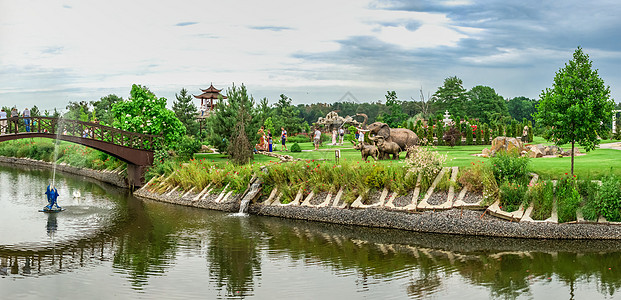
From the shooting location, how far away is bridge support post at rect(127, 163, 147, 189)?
32.0 meters

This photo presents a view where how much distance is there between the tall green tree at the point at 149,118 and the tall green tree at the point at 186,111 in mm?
15379

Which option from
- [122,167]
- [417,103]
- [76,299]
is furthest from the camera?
[417,103]

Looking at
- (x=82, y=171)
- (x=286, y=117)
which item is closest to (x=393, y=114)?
(x=286, y=117)

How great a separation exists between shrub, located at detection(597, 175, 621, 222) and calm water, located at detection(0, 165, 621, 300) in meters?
1.06

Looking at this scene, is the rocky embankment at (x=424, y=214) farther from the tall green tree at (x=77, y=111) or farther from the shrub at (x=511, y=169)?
the tall green tree at (x=77, y=111)

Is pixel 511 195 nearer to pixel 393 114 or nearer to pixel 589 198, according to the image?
pixel 589 198

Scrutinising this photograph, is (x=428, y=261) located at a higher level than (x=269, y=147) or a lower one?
lower

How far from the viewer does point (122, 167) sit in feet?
120

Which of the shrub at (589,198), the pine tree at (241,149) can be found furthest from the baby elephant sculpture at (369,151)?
the shrub at (589,198)

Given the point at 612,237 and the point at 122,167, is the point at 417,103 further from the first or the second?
the point at 612,237

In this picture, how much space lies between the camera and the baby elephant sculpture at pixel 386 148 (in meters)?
27.8

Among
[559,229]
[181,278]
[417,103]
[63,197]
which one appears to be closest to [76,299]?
[181,278]

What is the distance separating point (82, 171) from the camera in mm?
41469

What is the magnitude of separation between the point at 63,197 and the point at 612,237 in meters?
25.3
